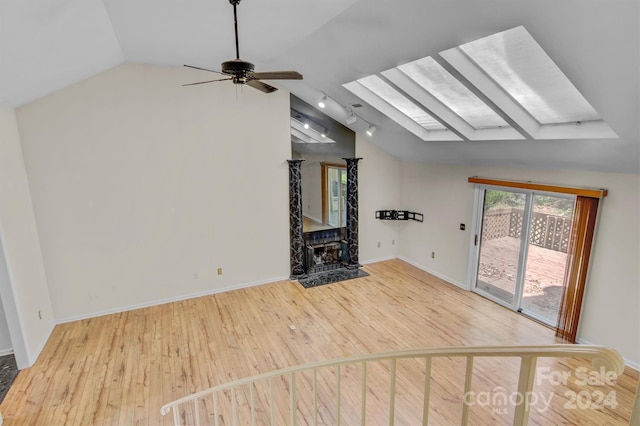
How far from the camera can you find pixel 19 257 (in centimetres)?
391

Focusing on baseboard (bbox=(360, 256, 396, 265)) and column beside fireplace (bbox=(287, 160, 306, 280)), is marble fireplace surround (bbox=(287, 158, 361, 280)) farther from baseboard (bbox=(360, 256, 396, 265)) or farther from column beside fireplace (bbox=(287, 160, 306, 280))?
baseboard (bbox=(360, 256, 396, 265))

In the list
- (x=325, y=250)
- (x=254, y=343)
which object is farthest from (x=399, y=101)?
(x=254, y=343)

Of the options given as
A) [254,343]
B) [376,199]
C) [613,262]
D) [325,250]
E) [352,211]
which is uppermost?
[376,199]

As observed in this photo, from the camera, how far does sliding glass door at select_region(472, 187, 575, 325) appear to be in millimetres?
4613

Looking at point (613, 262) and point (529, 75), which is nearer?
point (529, 75)

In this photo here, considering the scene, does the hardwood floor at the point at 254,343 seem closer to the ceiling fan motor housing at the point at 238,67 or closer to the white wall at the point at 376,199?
the white wall at the point at 376,199

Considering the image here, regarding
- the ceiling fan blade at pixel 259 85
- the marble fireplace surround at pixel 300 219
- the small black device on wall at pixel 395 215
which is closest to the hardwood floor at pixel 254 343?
the marble fireplace surround at pixel 300 219

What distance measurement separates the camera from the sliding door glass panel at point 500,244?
16.7ft

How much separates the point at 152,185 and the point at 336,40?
3.47 m

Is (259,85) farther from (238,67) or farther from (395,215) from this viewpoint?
(395,215)

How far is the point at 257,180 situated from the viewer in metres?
5.74

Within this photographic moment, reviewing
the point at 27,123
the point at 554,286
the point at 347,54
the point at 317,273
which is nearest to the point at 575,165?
the point at 554,286

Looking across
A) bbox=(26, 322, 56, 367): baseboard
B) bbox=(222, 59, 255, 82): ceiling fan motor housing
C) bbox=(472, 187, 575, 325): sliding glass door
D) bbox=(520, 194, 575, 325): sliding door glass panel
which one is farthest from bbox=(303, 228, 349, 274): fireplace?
bbox=(222, 59, 255, 82): ceiling fan motor housing

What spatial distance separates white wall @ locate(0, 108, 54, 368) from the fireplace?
4.03 metres
